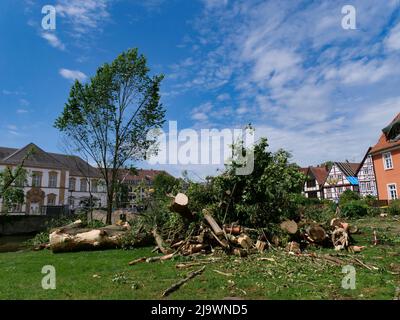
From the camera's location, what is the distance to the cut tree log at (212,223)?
29.6 ft

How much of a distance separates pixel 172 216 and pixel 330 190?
48372 mm

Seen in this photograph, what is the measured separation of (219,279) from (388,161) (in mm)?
29781

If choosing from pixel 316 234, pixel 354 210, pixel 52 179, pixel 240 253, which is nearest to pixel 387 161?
pixel 354 210

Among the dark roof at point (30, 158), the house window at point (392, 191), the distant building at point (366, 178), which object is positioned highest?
the dark roof at point (30, 158)

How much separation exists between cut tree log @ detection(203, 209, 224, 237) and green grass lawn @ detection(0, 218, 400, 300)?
985 millimetres

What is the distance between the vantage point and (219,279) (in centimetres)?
603

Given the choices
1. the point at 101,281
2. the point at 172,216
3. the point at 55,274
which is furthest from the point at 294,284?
the point at 172,216

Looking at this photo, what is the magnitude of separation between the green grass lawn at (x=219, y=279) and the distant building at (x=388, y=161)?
24172 mm

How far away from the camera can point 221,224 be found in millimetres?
9875

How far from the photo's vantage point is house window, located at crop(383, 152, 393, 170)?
2975 cm

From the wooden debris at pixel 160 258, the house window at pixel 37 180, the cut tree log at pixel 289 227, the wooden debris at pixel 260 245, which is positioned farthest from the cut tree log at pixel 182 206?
the house window at pixel 37 180

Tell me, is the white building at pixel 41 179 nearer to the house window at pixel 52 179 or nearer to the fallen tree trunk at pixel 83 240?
the house window at pixel 52 179
